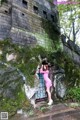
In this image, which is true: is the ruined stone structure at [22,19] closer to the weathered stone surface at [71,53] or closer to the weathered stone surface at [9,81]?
the weathered stone surface at [9,81]

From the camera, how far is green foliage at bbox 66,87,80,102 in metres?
10.6

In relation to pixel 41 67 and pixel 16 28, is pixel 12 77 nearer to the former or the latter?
pixel 41 67

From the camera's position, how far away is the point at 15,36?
1045 cm

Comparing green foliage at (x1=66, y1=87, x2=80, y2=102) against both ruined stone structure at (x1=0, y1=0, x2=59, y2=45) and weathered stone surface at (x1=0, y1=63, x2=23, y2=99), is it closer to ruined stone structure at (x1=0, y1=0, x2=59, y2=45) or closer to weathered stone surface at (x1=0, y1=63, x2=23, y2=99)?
ruined stone structure at (x1=0, y1=0, x2=59, y2=45)

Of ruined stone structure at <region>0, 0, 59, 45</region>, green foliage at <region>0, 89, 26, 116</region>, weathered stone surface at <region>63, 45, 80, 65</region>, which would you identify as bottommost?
green foliage at <region>0, 89, 26, 116</region>

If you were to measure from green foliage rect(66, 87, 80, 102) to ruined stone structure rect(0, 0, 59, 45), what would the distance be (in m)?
3.29

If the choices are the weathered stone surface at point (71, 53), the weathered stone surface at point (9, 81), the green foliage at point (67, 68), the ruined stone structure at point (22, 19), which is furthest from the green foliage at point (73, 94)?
the weathered stone surface at point (71, 53)

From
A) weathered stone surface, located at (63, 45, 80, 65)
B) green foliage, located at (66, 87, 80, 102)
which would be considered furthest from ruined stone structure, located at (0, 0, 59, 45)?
green foliage, located at (66, 87, 80, 102)

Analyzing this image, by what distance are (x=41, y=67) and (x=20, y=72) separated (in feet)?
4.66

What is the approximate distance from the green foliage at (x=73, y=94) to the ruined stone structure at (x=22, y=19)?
329cm

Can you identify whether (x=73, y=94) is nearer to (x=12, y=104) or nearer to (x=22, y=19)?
(x=12, y=104)

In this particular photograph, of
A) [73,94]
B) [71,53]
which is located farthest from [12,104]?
[71,53]

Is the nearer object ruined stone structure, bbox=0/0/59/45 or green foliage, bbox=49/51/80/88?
ruined stone structure, bbox=0/0/59/45

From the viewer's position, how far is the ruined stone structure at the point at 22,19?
10.5 metres
